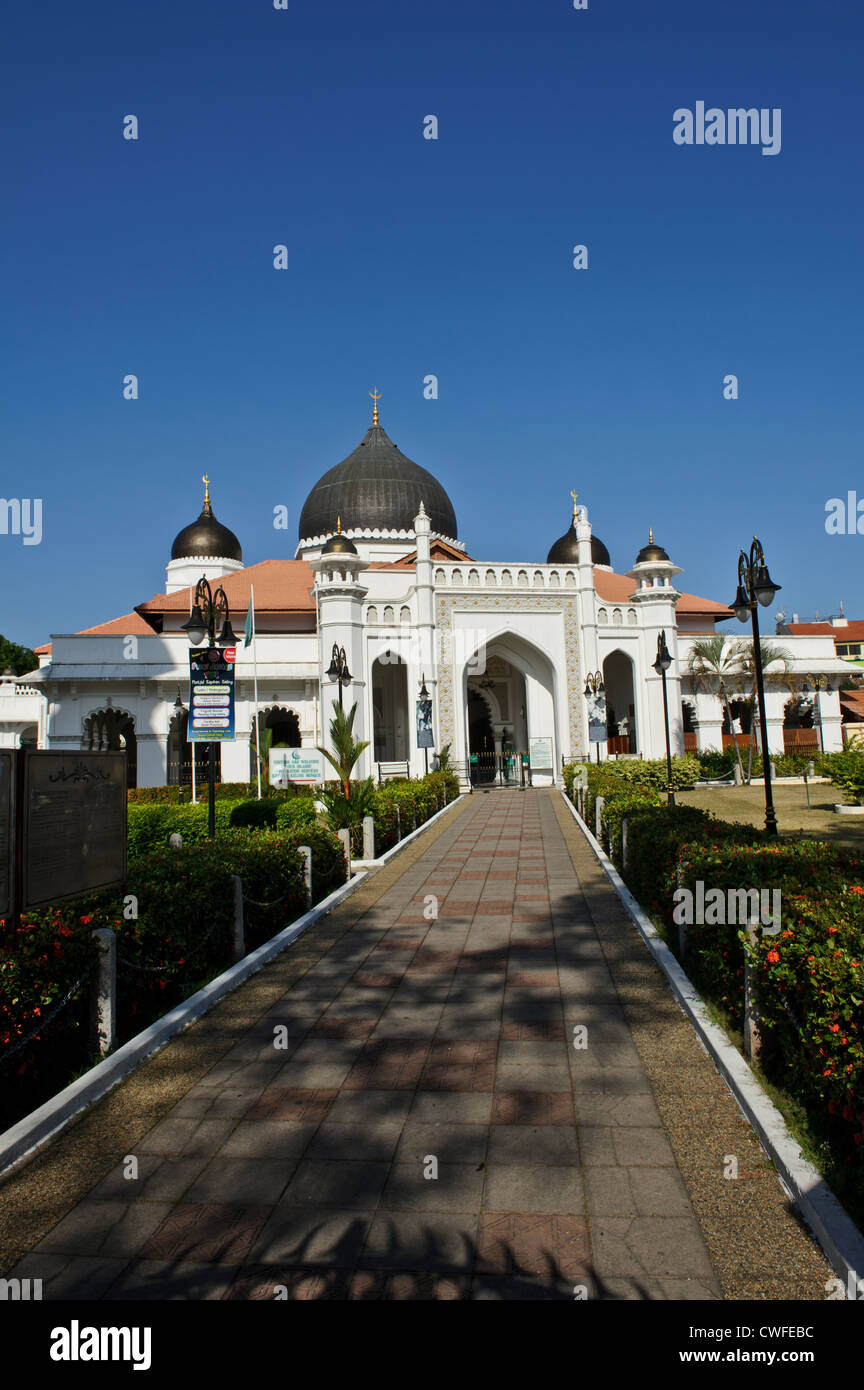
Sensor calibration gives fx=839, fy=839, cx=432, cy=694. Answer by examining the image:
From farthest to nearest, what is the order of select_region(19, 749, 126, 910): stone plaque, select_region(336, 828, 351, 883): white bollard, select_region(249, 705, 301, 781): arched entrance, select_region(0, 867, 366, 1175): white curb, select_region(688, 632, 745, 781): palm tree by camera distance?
select_region(688, 632, 745, 781): palm tree < select_region(249, 705, 301, 781): arched entrance < select_region(336, 828, 351, 883): white bollard < select_region(19, 749, 126, 910): stone plaque < select_region(0, 867, 366, 1175): white curb

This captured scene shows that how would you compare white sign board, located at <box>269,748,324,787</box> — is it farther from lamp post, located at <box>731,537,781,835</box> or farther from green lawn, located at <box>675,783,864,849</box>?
lamp post, located at <box>731,537,781,835</box>

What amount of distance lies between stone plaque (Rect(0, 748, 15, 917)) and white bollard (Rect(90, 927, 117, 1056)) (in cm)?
65

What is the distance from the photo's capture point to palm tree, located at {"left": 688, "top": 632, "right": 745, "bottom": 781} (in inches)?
1259

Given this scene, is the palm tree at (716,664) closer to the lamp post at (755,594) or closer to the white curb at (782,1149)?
the lamp post at (755,594)

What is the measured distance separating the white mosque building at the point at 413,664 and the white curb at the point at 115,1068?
1979 cm

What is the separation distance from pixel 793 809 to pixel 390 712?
17.2 m

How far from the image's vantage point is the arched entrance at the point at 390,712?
32.2 metres

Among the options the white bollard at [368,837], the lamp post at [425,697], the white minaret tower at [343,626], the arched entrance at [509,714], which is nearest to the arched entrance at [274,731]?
the white minaret tower at [343,626]

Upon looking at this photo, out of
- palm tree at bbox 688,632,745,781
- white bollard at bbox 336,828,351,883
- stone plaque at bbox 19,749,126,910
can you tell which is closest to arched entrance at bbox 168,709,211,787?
white bollard at bbox 336,828,351,883

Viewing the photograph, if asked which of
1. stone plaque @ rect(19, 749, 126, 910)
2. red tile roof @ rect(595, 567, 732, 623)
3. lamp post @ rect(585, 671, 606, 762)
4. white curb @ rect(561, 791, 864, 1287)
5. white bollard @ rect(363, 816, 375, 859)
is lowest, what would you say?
white curb @ rect(561, 791, 864, 1287)

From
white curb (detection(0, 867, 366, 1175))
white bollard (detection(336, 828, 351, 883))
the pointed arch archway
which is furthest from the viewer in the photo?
the pointed arch archway

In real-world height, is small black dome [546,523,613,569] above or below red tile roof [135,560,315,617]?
above
